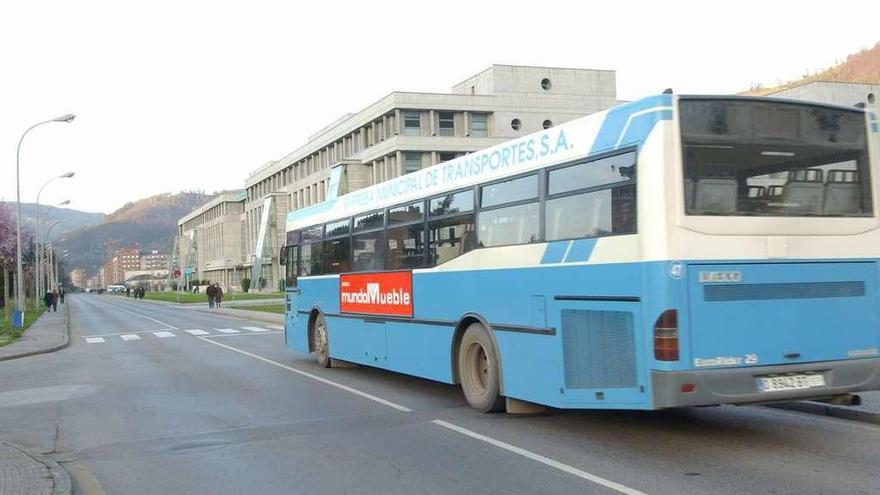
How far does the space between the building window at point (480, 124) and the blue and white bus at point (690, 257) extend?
69.3 meters

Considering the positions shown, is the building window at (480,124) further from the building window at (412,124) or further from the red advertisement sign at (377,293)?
the red advertisement sign at (377,293)

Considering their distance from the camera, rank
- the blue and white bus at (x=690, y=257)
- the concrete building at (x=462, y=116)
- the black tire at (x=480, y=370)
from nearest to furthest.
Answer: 1. the blue and white bus at (x=690, y=257)
2. the black tire at (x=480, y=370)
3. the concrete building at (x=462, y=116)

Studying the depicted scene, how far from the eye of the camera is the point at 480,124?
77.6 m

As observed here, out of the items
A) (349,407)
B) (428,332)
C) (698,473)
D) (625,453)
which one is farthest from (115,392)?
(698,473)

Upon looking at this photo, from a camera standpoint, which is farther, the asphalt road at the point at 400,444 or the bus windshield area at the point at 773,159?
the bus windshield area at the point at 773,159

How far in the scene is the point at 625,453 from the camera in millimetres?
7090

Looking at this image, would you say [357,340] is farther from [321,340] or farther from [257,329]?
[257,329]

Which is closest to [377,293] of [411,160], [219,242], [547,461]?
[547,461]

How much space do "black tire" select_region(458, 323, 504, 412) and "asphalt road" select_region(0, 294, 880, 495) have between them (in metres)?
0.25

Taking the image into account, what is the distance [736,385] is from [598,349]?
124 centimetres

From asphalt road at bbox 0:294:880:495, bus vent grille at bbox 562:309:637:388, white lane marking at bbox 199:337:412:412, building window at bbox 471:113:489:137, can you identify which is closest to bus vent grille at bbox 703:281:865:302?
bus vent grille at bbox 562:309:637:388

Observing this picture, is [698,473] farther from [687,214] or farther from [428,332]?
[428,332]

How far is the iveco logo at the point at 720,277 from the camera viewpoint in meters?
6.63

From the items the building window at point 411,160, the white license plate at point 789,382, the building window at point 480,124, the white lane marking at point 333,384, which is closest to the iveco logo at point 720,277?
the white license plate at point 789,382
